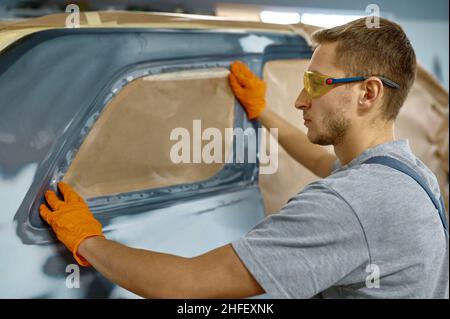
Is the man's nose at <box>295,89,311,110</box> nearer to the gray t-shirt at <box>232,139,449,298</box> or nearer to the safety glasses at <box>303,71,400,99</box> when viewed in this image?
the safety glasses at <box>303,71,400,99</box>

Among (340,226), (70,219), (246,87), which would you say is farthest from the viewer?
(246,87)

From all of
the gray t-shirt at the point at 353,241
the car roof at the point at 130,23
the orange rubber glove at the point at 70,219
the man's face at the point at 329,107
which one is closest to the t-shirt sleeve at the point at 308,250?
the gray t-shirt at the point at 353,241

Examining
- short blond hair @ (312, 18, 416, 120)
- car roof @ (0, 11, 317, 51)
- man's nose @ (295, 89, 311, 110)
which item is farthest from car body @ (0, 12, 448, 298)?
short blond hair @ (312, 18, 416, 120)

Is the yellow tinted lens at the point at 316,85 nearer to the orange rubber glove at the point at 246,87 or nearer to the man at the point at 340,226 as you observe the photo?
the man at the point at 340,226

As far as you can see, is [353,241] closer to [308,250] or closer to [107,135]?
[308,250]

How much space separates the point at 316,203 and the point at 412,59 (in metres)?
0.51

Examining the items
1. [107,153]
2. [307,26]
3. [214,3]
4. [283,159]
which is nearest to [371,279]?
[107,153]

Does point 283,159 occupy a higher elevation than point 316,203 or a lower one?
higher

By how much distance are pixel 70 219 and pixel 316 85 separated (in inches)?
27.9

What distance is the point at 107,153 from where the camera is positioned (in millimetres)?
1590

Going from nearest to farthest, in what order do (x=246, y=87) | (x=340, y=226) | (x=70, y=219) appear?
1. (x=340, y=226)
2. (x=70, y=219)
3. (x=246, y=87)

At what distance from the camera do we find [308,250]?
4.03 ft

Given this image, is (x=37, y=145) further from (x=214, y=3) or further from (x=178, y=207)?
(x=214, y=3)

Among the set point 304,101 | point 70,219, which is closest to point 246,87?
point 304,101
